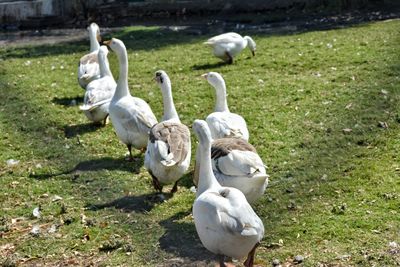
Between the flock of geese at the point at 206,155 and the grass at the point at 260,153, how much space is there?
326 mm

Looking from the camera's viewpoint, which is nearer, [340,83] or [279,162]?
[279,162]

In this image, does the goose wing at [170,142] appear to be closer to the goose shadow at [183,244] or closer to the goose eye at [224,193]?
the goose shadow at [183,244]

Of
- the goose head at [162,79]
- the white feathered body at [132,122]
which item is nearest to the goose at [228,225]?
the white feathered body at [132,122]

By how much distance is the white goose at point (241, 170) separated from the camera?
5961 millimetres

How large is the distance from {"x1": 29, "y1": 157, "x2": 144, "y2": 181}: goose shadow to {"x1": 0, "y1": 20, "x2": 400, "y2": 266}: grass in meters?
0.02

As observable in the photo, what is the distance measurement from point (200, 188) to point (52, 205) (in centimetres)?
179

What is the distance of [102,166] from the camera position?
7.89m

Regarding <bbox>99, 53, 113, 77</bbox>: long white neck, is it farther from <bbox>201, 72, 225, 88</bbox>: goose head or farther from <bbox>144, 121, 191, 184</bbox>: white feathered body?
<bbox>144, 121, 191, 184</bbox>: white feathered body

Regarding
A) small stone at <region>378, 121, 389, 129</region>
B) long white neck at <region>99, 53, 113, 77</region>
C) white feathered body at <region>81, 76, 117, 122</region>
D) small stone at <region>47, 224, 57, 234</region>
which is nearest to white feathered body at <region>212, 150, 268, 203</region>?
small stone at <region>47, 224, 57, 234</region>

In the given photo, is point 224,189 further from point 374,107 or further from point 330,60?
point 330,60

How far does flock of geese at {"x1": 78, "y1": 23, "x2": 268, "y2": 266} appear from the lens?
5117 mm

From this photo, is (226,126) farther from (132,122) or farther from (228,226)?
(228,226)

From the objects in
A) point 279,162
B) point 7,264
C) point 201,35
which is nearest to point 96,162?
point 279,162

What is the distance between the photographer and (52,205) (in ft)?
22.4
